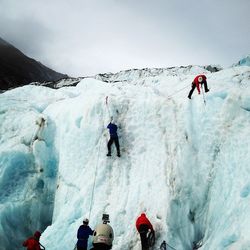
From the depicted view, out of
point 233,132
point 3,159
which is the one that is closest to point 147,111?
point 233,132

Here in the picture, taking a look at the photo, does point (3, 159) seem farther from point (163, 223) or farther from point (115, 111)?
point (163, 223)

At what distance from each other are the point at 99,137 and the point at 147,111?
6.97 ft

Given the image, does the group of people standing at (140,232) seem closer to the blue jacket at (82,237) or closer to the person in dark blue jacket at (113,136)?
the blue jacket at (82,237)

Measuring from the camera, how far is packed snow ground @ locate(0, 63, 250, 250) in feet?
29.6

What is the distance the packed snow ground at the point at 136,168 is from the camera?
29.6 feet

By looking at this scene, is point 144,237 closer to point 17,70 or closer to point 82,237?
point 82,237

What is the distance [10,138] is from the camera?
48.5 feet

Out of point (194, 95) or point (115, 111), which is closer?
point (194, 95)

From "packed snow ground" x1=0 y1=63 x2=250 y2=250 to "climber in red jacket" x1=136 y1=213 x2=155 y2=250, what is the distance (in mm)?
303

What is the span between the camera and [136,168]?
11.0 metres

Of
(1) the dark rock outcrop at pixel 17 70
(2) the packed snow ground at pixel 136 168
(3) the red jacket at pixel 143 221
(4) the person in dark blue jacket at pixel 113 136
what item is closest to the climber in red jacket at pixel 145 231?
(3) the red jacket at pixel 143 221

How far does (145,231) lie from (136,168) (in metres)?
2.73

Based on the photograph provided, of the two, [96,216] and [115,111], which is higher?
[115,111]

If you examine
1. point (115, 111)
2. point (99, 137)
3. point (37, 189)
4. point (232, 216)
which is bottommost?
point (37, 189)
